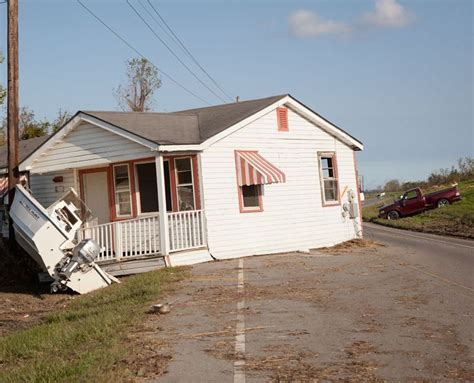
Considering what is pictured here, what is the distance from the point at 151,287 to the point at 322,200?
29.3 feet

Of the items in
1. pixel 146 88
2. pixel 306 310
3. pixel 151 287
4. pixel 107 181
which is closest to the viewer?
pixel 306 310

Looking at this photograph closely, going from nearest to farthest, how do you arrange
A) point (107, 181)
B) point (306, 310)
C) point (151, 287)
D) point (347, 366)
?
point (347, 366)
point (306, 310)
point (151, 287)
point (107, 181)

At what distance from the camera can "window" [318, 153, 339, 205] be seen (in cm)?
2075

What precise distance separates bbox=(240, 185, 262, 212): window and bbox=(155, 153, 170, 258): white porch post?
8.73 feet

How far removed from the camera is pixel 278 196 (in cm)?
1916

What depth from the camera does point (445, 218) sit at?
32.9 metres

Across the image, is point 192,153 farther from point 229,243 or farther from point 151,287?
point 151,287

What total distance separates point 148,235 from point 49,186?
499 cm

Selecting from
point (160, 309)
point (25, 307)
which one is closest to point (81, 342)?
point (160, 309)

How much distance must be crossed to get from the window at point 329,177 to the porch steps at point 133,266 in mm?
6611

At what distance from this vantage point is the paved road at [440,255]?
13469 millimetres

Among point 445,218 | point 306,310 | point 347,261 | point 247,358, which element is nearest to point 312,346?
point 247,358

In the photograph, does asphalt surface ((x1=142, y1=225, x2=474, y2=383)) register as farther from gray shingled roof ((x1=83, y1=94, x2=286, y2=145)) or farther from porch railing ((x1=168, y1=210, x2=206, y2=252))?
gray shingled roof ((x1=83, y1=94, x2=286, y2=145))

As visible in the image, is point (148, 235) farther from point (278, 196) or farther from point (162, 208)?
point (278, 196)
